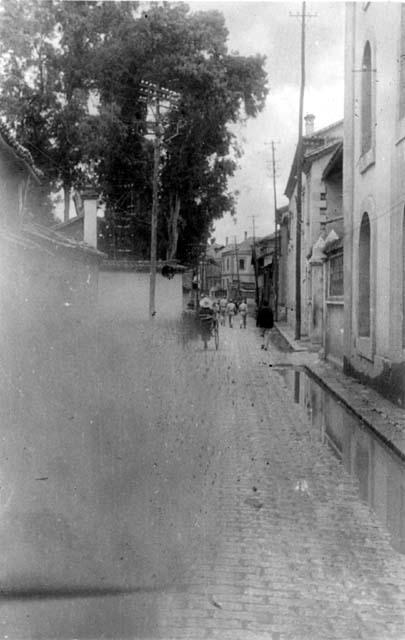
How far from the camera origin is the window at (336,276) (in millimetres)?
15127

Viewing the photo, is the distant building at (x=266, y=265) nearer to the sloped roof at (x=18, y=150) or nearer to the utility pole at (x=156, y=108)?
the utility pole at (x=156, y=108)

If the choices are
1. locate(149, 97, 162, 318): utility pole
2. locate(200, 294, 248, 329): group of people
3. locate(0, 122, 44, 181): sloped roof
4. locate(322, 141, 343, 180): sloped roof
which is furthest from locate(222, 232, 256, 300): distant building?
locate(0, 122, 44, 181): sloped roof

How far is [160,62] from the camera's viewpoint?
6246 mm

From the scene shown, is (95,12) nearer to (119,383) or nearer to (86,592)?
(119,383)

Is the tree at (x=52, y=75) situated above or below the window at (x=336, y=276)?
above

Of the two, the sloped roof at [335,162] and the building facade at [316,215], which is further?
the building facade at [316,215]

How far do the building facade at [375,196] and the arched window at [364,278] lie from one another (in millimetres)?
20

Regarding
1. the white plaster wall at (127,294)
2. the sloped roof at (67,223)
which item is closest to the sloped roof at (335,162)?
the sloped roof at (67,223)

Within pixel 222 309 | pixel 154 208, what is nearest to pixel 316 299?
pixel 222 309

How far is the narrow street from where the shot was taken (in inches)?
134

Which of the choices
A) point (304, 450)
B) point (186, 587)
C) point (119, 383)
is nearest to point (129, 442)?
point (119, 383)

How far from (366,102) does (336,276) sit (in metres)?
4.38

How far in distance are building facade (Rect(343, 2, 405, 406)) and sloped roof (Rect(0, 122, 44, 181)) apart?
5751 mm

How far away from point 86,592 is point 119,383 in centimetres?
233
